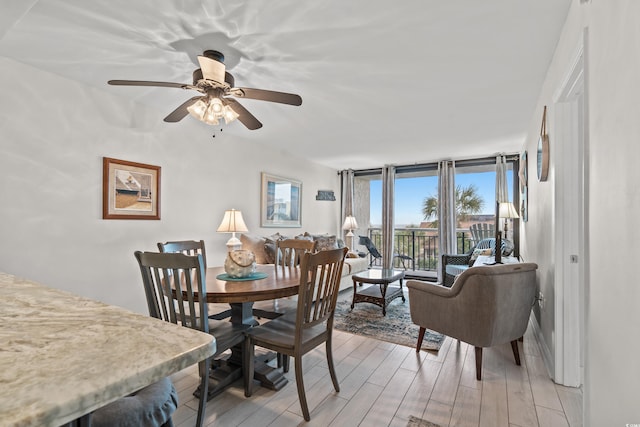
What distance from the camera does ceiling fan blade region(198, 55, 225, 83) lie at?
6.42 ft

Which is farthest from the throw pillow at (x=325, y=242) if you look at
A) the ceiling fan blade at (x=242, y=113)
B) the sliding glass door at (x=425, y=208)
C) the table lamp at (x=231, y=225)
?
the ceiling fan blade at (x=242, y=113)

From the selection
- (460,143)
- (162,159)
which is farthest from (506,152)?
(162,159)

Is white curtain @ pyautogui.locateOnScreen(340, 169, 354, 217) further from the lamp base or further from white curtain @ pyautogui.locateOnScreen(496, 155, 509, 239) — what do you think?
the lamp base

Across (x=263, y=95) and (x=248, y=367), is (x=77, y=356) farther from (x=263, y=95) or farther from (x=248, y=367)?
(x=263, y=95)

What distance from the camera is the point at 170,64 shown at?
2449 mm

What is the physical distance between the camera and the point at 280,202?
5309 mm

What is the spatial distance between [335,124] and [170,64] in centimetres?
207

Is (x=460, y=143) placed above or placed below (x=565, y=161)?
above

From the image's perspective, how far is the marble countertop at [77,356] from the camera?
0.38m

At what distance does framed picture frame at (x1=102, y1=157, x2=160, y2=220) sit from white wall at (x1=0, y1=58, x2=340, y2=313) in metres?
0.06

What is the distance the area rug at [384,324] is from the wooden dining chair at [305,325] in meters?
1.14

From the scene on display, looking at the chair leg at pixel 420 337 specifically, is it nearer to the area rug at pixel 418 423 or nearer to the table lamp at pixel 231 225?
the area rug at pixel 418 423

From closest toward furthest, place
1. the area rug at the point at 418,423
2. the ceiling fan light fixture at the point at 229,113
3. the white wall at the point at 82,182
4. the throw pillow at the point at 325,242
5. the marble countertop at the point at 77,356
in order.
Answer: the marble countertop at the point at 77,356 < the area rug at the point at 418,423 < the ceiling fan light fixture at the point at 229,113 < the white wall at the point at 82,182 < the throw pillow at the point at 325,242

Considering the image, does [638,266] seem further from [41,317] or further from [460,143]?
[460,143]
